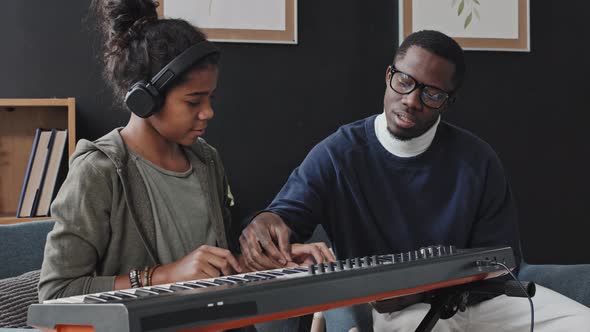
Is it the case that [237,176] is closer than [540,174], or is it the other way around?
[237,176]

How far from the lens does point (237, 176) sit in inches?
125

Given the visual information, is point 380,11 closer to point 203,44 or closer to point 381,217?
point 381,217

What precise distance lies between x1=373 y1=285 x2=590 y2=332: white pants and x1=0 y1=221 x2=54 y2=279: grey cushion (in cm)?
104

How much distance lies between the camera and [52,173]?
9.23ft

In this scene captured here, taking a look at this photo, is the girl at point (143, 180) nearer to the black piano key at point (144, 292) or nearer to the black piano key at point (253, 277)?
the black piano key at point (253, 277)

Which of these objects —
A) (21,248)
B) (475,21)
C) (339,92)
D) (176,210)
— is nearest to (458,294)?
(176,210)

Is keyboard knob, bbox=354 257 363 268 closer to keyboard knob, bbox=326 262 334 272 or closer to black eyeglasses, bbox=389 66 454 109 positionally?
→ keyboard knob, bbox=326 262 334 272

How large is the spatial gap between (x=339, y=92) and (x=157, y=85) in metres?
1.66

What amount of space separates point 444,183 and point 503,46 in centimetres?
127

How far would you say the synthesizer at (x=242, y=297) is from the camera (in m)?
0.95

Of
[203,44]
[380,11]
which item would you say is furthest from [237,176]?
[203,44]

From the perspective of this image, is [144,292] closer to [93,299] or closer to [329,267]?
[93,299]

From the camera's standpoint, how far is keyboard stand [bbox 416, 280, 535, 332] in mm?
1576

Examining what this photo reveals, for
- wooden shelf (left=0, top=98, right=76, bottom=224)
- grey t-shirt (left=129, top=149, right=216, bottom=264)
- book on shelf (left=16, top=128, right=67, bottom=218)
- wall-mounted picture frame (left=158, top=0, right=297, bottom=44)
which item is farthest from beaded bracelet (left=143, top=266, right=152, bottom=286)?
wall-mounted picture frame (left=158, top=0, right=297, bottom=44)
